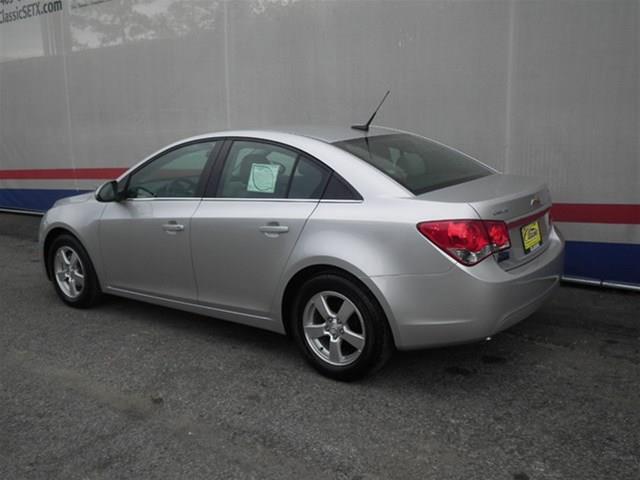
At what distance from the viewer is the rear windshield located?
383 cm

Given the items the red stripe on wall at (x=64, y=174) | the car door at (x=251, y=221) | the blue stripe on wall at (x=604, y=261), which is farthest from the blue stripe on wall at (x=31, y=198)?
the blue stripe on wall at (x=604, y=261)

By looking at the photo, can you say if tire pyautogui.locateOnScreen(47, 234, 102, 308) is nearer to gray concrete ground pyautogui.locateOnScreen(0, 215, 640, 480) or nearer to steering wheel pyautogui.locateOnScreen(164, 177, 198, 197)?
gray concrete ground pyautogui.locateOnScreen(0, 215, 640, 480)

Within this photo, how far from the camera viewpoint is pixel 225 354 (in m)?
4.38

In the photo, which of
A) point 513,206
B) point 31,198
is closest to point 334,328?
point 513,206

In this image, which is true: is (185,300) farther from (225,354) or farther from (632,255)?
(632,255)

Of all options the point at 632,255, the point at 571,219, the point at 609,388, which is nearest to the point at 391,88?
the point at 571,219

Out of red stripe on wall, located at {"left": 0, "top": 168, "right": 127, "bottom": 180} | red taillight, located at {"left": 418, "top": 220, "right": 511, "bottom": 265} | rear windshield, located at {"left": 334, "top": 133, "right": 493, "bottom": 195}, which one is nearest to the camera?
red taillight, located at {"left": 418, "top": 220, "right": 511, "bottom": 265}

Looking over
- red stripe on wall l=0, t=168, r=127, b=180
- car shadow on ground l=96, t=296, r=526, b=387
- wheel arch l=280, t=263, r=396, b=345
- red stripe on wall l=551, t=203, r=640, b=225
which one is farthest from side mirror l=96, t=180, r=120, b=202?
red stripe on wall l=0, t=168, r=127, b=180

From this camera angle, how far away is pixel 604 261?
18.0 feet

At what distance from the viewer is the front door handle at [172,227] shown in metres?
4.47

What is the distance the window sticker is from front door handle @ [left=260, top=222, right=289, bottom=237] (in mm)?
254

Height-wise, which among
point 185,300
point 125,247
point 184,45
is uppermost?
point 184,45

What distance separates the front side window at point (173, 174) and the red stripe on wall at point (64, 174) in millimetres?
4207

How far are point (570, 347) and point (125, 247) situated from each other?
3.22 m
